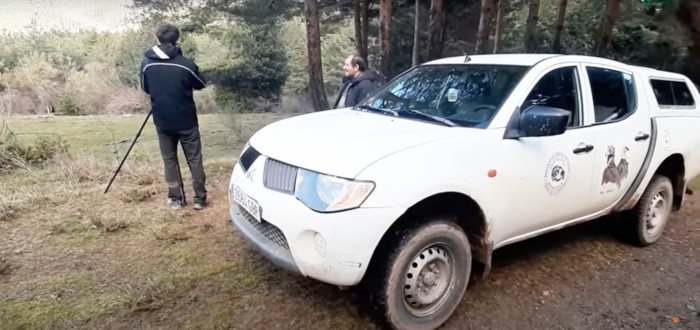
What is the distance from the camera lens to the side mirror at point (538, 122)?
2.88 m

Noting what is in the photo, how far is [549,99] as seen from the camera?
3.40 metres

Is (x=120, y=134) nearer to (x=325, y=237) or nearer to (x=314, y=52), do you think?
(x=314, y=52)

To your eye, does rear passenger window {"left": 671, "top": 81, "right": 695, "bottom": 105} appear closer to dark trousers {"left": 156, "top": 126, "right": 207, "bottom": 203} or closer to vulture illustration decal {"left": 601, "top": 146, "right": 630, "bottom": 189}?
vulture illustration decal {"left": 601, "top": 146, "right": 630, "bottom": 189}

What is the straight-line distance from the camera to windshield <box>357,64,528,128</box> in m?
3.14

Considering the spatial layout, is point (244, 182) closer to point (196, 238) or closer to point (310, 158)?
point (310, 158)

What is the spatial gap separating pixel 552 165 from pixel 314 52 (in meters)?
7.87

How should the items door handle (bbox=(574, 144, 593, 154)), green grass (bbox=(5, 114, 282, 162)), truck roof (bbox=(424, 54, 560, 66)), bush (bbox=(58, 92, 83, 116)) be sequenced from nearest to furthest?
door handle (bbox=(574, 144, 593, 154)) → truck roof (bbox=(424, 54, 560, 66)) → green grass (bbox=(5, 114, 282, 162)) → bush (bbox=(58, 92, 83, 116))

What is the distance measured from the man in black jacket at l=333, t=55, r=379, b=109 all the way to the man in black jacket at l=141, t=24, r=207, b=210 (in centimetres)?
182

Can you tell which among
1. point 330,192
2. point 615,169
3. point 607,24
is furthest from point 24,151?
point 607,24

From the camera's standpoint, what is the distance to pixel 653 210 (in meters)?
4.29

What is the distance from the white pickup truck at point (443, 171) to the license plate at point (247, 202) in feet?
0.05

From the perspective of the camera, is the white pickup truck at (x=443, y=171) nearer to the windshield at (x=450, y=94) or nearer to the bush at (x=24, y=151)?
the windshield at (x=450, y=94)

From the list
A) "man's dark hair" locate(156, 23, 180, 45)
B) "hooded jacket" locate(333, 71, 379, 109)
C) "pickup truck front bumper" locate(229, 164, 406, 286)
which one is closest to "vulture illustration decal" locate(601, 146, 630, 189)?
"pickup truck front bumper" locate(229, 164, 406, 286)

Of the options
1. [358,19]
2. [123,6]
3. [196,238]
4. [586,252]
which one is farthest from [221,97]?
[586,252]
